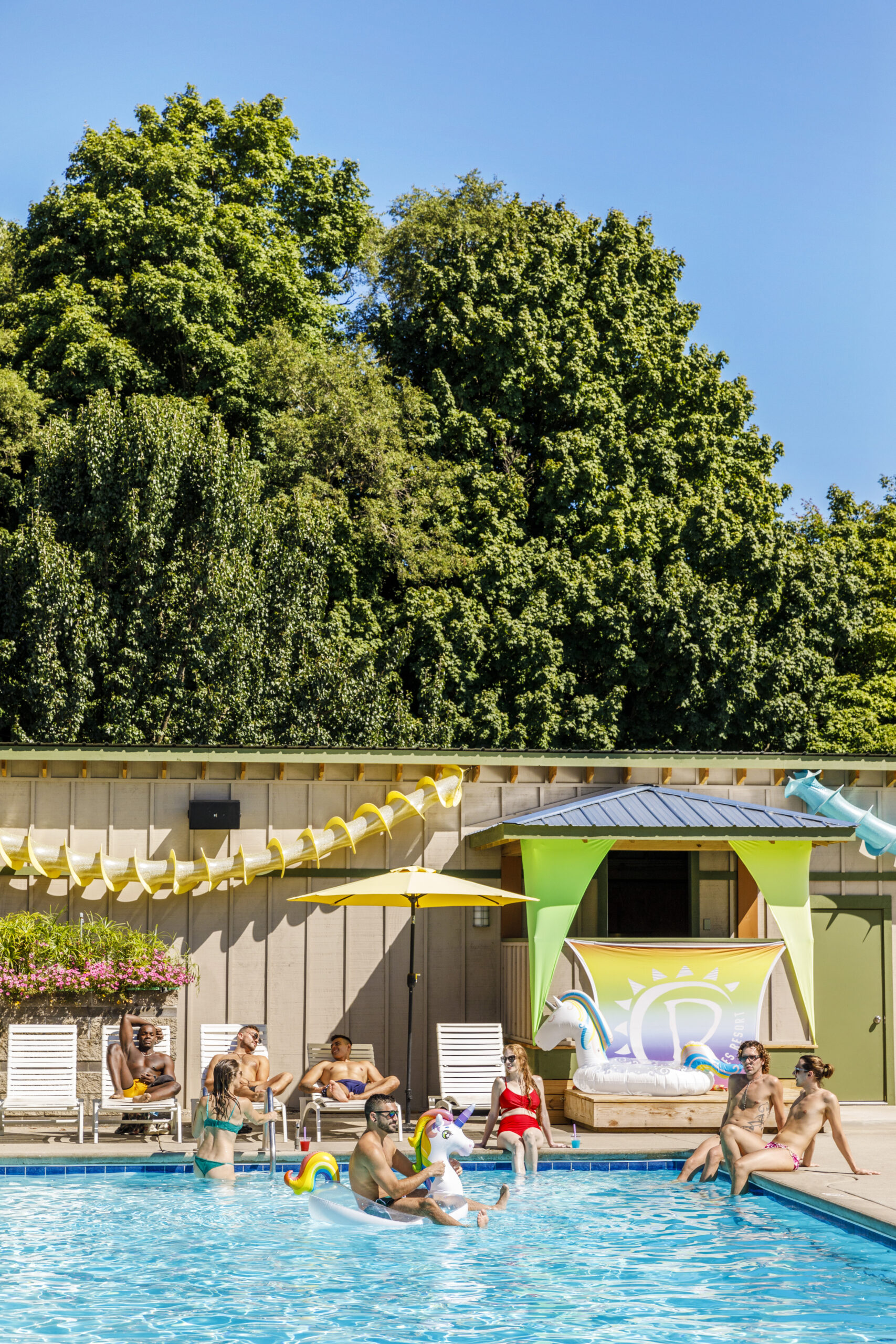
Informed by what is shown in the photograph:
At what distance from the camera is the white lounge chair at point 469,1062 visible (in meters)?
12.3

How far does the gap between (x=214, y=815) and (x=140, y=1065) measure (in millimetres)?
2520

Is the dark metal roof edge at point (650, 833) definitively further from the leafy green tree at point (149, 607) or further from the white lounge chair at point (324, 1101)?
the leafy green tree at point (149, 607)

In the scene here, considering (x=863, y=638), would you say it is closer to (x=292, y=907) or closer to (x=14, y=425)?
(x=14, y=425)

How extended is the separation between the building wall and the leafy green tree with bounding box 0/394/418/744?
973 centimetres

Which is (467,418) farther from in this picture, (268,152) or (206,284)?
(268,152)

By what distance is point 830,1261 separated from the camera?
8.38 metres

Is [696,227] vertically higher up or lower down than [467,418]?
higher up

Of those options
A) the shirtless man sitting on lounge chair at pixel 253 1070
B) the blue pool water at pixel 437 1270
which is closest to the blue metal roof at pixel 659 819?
the shirtless man sitting on lounge chair at pixel 253 1070

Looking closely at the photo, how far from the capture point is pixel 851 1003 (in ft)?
46.2

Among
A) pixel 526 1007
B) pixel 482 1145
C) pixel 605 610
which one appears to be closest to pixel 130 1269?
pixel 482 1145

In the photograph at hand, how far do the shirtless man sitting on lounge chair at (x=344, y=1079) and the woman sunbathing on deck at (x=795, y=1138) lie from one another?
308 cm

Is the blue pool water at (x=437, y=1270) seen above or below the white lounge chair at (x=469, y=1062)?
below

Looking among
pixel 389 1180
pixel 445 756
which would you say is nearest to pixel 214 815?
pixel 445 756

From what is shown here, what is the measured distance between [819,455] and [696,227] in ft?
20.5
